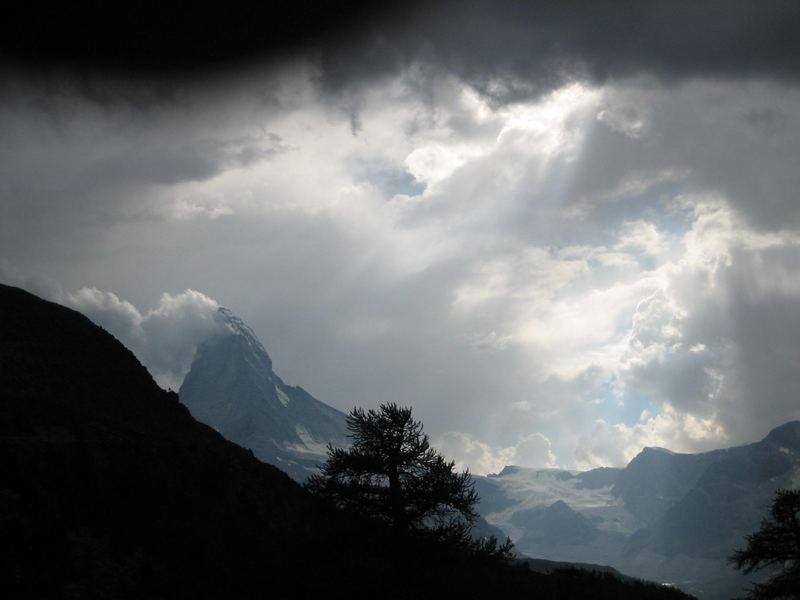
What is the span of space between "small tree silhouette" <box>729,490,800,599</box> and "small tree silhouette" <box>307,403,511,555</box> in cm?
1026

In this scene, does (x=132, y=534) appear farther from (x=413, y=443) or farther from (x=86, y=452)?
(x=413, y=443)

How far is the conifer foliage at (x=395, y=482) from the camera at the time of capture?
2067 centimetres

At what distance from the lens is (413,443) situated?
70.5 feet

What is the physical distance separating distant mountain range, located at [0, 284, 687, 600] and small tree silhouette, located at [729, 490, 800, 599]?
10.3 meters

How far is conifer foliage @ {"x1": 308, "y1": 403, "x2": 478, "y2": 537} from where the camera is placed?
2067 cm

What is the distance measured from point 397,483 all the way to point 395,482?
0.26 ft

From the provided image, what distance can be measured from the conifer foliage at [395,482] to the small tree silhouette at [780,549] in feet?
38.0

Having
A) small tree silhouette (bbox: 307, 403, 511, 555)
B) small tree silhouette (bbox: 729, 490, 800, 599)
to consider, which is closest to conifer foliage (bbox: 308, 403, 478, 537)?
small tree silhouette (bbox: 307, 403, 511, 555)

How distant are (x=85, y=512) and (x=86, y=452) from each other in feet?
24.8

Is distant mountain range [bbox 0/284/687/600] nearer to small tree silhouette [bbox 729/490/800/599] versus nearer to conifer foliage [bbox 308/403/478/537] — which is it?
conifer foliage [bbox 308/403/478/537]

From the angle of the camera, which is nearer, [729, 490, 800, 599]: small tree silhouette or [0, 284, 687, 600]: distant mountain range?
[0, 284, 687, 600]: distant mountain range

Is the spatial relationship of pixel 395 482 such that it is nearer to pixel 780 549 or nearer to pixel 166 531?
pixel 166 531

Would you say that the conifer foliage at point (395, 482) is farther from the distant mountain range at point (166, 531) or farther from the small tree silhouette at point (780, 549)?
the small tree silhouette at point (780, 549)

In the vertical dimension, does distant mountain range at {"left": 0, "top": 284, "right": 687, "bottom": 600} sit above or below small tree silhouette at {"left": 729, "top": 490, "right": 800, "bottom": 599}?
below
